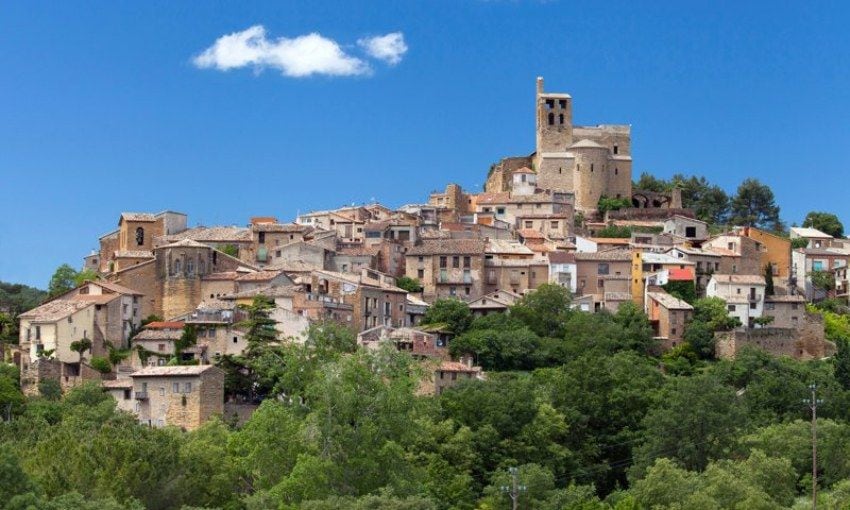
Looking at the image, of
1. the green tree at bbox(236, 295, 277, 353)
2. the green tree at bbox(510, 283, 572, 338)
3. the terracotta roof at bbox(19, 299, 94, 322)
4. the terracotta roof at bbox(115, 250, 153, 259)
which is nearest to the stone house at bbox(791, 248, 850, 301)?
the green tree at bbox(510, 283, 572, 338)

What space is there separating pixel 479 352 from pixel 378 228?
15.3m

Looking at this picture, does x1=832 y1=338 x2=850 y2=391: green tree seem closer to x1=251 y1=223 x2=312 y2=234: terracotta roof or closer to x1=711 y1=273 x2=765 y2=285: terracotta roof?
x1=711 y1=273 x2=765 y2=285: terracotta roof

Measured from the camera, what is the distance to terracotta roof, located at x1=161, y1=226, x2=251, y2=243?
294ft

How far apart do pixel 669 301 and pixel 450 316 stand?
10650 millimetres

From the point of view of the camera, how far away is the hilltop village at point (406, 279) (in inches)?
2960

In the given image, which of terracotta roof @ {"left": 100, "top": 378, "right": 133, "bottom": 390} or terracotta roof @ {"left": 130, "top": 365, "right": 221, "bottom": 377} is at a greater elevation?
terracotta roof @ {"left": 130, "top": 365, "right": 221, "bottom": 377}

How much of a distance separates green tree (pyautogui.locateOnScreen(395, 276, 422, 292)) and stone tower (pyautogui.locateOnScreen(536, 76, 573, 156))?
1002 inches

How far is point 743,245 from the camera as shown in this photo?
3600 inches

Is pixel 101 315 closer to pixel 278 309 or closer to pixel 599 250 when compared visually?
pixel 278 309

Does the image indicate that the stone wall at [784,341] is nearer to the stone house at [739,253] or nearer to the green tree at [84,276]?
the stone house at [739,253]

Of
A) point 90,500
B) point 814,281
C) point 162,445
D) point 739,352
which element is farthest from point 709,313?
point 90,500

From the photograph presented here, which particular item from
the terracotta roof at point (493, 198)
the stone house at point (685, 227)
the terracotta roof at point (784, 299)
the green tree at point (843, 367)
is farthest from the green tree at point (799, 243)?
the green tree at point (843, 367)

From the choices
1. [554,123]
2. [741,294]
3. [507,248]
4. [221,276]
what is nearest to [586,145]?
[554,123]

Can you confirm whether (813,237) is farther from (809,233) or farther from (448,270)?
(448,270)
